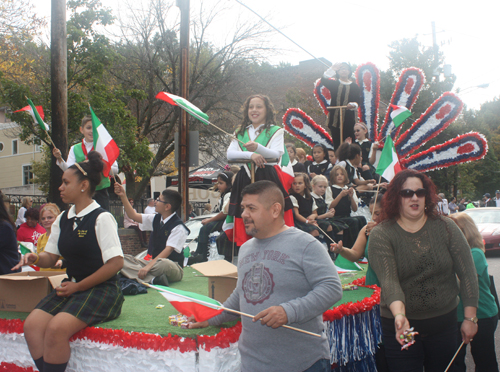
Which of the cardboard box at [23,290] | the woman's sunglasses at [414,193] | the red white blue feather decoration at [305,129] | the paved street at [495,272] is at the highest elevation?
the red white blue feather decoration at [305,129]

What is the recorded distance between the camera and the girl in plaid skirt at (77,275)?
9.70 feet

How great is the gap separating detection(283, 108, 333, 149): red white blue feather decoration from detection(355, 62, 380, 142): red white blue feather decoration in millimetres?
738

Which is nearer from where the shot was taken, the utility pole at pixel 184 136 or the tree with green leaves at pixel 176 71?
the utility pole at pixel 184 136

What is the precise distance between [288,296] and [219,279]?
4.88 feet

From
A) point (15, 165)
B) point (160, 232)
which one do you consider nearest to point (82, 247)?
point (160, 232)

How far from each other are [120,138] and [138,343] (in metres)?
11.5

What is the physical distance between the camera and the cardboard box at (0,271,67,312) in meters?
3.66

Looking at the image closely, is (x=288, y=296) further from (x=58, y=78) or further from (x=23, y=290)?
(x=58, y=78)

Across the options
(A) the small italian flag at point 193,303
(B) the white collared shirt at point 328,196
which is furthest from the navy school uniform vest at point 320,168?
(A) the small italian flag at point 193,303

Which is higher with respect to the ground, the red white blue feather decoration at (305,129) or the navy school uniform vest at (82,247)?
the red white blue feather decoration at (305,129)

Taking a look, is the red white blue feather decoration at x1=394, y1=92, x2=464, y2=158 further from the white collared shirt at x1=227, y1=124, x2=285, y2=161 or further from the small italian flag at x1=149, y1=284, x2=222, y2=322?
the small italian flag at x1=149, y1=284, x2=222, y2=322

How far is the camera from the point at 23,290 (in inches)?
145

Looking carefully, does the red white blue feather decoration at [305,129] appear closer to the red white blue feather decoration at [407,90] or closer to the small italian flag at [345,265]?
the red white blue feather decoration at [407,90]

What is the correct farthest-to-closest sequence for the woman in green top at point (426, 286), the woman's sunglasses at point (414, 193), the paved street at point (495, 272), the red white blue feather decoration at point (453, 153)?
the red white blue feather decoration at point (453, 153)
the paved street at point (495, 272)
the woman's sunglasses at point (414, 193)
the woman in green top at point (426, 286)
